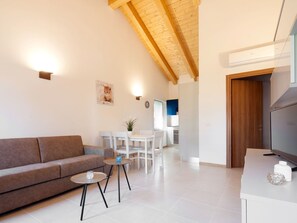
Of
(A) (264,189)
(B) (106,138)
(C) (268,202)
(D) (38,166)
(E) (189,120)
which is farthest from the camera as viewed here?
(E) (189,120)

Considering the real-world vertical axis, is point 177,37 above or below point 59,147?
above

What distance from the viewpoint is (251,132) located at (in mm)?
4230

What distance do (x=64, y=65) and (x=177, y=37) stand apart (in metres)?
3.23

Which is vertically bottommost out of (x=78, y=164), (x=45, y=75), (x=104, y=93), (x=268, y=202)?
(x=78, y=164)

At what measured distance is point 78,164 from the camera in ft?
9.24

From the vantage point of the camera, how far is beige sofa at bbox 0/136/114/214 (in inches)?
82.4

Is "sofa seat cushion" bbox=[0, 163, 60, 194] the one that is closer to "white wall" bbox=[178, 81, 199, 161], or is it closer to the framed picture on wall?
the framed picture on wall

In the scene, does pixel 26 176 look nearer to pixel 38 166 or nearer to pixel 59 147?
pixel 38 166

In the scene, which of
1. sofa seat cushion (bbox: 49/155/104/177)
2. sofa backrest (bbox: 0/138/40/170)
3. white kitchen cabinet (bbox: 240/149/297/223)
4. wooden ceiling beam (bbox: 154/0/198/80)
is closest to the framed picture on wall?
sofa seat cushion (bbox: 49/155/104/177)

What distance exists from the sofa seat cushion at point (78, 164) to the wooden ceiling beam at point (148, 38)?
3985mm

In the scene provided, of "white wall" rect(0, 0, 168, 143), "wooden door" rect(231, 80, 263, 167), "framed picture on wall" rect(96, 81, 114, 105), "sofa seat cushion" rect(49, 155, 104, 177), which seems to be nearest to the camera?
"sofa seat cushion" rect(49, 155, 104, 177)

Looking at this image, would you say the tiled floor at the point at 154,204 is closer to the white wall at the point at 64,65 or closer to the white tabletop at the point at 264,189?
the white tabletop at the point at 264,189

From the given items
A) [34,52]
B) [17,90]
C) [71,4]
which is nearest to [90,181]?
[17,90]

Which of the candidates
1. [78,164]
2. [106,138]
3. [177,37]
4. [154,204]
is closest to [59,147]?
[78,164]
